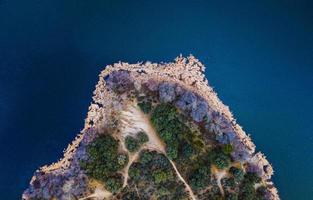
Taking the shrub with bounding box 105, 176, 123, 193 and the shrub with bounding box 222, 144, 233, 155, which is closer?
the shrub with bounding box 105, 176, 123, 193

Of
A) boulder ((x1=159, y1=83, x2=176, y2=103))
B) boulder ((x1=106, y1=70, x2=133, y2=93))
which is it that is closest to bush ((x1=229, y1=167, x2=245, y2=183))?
boulder ((x1=159, y1=83, x2=176, y2=103))

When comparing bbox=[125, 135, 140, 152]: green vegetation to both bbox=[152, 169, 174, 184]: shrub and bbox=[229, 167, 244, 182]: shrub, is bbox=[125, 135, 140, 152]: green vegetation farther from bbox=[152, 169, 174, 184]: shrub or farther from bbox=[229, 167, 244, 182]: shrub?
bbox=[229, 167, 244, 182]: shrub

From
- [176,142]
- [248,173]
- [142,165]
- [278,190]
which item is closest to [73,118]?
[142,165]

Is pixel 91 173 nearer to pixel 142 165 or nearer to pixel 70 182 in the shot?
pixel 70 182

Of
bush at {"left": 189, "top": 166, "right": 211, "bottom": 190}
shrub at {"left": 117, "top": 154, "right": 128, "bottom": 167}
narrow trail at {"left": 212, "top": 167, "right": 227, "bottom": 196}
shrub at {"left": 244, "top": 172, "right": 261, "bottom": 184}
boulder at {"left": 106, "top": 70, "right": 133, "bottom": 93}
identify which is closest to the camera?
bush at {"left": 189, "top": 166, "right": 211, "bottom": 190}

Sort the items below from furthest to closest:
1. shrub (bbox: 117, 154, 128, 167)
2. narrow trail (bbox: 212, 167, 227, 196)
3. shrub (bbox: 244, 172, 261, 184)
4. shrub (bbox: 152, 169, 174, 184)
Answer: narrow trail (bbox: 212, 167, 227, 196), shrub (bbox: 244, 172, 261, 184), shrub (bbox: 117, 154, 128, 167), shrub (bbox: 152, 169, 174, 184)

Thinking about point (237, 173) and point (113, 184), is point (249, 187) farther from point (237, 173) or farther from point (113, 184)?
point (113, 184)

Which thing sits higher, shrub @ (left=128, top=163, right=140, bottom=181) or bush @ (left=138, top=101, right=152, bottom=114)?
bush @ (left=138, top=101, right=152, bottom=114)
